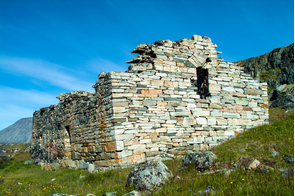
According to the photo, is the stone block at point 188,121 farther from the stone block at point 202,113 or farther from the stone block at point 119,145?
the stone block at point 119,145

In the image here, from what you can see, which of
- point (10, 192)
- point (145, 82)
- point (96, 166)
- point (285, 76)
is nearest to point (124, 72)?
point (145, 82)

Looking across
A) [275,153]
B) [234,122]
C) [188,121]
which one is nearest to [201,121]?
[188,121]

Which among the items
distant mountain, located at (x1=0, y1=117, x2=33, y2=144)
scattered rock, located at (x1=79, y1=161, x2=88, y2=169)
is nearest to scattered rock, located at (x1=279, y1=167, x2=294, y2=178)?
scattered rock, located at (x1=79, y1=161, x2=88, y2=169)

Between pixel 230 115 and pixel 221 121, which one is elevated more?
pixel 230 115

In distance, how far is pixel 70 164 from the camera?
1035 cm

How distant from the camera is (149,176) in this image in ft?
15.4

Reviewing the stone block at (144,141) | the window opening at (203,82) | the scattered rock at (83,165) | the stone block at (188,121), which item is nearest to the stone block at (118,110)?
the stone block at (144,141)

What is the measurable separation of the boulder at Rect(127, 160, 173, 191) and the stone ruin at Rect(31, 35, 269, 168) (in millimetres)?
2677

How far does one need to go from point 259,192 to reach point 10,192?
629 cm

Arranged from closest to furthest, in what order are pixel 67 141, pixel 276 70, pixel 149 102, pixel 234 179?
1. pixel 234 179
2. pixel 149 102
3. pixel 67 141
4. pixel 276 70

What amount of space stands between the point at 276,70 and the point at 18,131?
310 feet

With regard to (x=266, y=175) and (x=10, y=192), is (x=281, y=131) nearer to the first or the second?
(x=266, y=175)

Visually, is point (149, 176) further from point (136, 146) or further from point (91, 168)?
point (91, 168)

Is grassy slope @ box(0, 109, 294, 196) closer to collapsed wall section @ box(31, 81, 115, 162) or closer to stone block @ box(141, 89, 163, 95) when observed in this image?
collapsed wall section @ box(31, 81, 115, 162)
